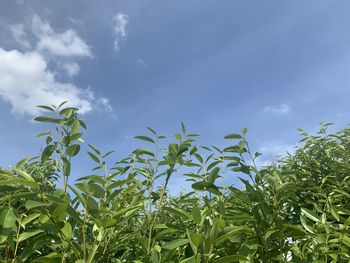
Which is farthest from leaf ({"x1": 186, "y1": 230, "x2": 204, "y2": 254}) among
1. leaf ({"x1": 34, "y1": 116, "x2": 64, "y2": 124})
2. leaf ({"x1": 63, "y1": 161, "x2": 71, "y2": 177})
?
leaf ({"x1": 34, "y1": 116, "x2": 64, "y2": 124})

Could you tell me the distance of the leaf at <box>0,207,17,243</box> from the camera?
1676mm

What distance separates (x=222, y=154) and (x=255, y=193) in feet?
1.74

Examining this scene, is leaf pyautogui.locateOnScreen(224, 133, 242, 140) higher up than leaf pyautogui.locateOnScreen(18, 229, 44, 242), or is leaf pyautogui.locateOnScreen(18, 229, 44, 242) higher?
leaf pyautogui.locateOnScreen(224, 133, 242, 140)

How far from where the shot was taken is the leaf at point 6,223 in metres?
1.68

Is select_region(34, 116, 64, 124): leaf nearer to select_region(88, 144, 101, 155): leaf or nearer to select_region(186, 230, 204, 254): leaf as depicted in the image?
select_region(88, 144, 101, 155): leaf

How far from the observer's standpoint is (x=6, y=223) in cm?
169

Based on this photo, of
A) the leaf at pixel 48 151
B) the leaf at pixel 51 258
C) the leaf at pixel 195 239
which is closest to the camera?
the leaf at pixel 195 239

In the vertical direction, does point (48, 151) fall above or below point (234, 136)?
below

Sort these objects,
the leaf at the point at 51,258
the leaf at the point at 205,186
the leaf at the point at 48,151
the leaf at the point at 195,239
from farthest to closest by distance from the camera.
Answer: the leaf at the point at 48,151 → the leaf at the point at 205,186 → the leaf at the point at 51,258 → the leaf at the point at 195,239

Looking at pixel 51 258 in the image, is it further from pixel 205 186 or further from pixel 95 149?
pixel 95 149

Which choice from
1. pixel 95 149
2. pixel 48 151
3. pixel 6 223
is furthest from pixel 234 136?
pixel 6 223

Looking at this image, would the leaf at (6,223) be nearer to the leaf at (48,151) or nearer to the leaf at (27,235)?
the leaf at (27,235)

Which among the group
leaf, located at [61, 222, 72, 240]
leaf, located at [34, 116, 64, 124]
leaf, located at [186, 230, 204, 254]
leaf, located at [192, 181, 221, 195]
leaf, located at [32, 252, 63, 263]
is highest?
leaf, located at [34, 116, 64, 124]

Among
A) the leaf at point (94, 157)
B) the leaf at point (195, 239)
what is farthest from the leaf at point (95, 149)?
the leaf at point (195, 239)
